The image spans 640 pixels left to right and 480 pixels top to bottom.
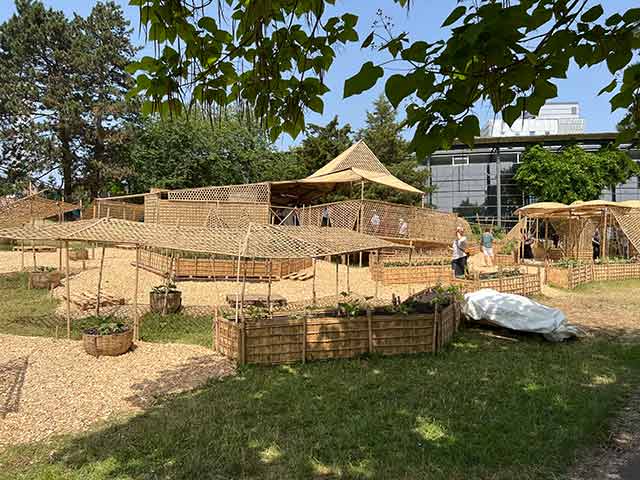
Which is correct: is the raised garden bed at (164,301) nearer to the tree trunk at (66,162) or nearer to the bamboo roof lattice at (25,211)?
the bamboo roof lattice at (25,211)

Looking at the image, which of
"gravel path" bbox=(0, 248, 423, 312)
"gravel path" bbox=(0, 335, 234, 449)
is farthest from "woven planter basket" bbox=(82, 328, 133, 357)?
"gravel path" bbox=(0, 248, 423, 312)

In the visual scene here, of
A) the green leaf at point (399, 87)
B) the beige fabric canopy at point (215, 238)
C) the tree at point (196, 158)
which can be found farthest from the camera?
the tree at point (196, 158)

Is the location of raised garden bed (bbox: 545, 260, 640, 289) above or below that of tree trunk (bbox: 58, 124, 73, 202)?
below

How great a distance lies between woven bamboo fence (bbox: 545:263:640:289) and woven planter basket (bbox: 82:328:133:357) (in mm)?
13759

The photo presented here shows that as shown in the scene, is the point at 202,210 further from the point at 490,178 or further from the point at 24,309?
the point at 490,178

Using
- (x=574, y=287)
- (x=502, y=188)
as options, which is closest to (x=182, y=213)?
(x=574, y=287)

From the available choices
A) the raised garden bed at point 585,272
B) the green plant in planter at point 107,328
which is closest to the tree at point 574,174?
the raised garden bed at point 585,272

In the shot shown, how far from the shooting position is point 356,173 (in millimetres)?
19203

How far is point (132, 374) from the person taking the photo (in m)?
6.37

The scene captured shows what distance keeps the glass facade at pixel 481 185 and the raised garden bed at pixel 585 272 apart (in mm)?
20998

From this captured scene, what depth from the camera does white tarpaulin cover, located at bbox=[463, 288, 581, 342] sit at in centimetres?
804

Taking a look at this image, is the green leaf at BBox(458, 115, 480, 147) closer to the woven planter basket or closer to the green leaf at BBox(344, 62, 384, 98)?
the green leaf at BBox(344, 62, 384, 98)

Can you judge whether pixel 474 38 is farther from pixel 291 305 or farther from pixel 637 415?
pixel 291 305

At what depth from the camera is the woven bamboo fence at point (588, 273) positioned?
1523cm
